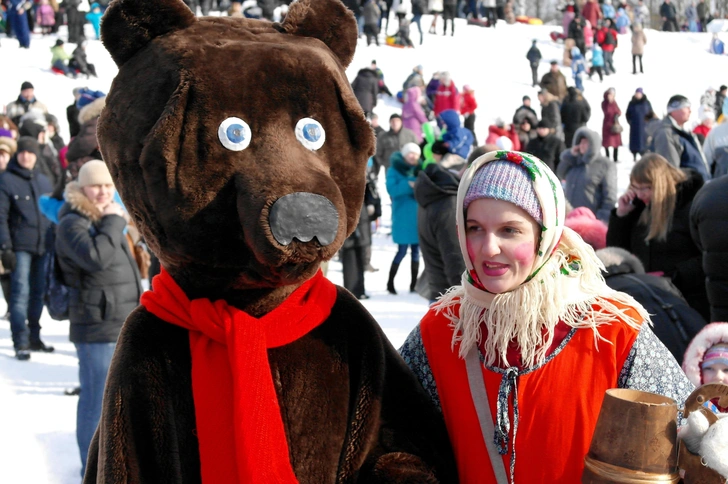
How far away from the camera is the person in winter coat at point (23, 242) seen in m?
7.14

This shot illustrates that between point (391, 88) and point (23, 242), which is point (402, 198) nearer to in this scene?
point (23, 242)

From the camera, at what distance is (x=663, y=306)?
144 inches

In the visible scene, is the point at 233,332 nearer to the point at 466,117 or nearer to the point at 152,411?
the point at 152,411

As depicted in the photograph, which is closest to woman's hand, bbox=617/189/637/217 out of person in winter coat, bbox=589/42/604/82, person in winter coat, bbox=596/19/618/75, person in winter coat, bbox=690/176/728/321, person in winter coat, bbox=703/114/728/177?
person in winter coat, bbox=690/176/728/321

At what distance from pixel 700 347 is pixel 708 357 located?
0.15 feet

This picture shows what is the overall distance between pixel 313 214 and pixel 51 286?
3.93 m

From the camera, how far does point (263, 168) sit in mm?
2021

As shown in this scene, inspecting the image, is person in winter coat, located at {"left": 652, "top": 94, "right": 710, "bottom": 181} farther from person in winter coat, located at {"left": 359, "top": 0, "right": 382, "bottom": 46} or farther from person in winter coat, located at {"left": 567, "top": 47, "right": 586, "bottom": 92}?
person in winter coat, located at {"left": 359, "top": 0, "right": 382, "bottom": 46}

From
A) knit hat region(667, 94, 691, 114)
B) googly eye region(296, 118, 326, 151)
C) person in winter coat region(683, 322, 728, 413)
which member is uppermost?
googly eye region(296, 118, 326, 151)

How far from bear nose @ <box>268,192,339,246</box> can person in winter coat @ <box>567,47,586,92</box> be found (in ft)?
72.7

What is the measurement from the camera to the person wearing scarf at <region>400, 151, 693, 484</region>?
219 cm

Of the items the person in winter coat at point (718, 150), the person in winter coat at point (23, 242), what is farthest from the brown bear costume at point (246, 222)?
the person in winter coat at point (718, 150)

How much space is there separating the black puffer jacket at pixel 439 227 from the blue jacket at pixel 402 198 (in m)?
2.68

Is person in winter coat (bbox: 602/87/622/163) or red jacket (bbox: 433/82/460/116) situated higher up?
red jacket (bbox: 433/82/460/116)
